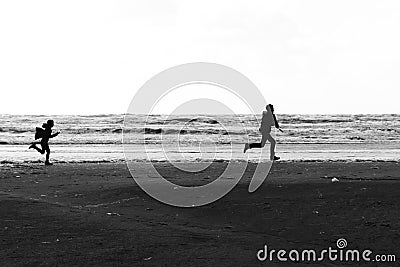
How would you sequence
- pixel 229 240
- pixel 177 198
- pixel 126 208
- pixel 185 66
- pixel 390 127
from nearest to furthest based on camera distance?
pixel 229 240
pixel 185 66
pixel 126 208
pixel 177 198
pixel 390 127

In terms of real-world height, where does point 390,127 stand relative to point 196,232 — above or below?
above

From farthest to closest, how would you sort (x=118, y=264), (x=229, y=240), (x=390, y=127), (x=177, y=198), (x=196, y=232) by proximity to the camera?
(x=390, y=127), (x=177, y=198), (x=196, y=232), (x=229, y=240), (x=118, y=264)

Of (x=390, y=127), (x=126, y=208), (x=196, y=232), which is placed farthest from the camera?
(x=390, y=127)

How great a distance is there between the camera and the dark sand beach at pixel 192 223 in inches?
333

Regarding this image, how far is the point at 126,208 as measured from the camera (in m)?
12.8

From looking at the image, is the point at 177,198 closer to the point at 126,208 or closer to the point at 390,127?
the point at 126,208

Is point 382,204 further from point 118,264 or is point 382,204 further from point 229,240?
point 118,264

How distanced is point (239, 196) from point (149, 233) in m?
4.08

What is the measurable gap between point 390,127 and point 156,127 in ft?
94.3

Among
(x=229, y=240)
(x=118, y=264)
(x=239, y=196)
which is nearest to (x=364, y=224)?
(x=229, y=240)

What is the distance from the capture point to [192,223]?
11.2m

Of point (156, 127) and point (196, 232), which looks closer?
point (196, 232)

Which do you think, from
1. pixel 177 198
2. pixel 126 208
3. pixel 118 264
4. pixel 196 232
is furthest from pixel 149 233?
pixel 177 198

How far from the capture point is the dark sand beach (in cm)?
845
